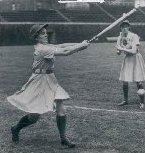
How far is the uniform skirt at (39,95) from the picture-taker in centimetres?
768

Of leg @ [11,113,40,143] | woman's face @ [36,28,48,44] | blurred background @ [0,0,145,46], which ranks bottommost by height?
blurred background @ [0,0,145,46]

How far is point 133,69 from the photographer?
38.4 feet

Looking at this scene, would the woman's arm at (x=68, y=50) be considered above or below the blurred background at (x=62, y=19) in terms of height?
above

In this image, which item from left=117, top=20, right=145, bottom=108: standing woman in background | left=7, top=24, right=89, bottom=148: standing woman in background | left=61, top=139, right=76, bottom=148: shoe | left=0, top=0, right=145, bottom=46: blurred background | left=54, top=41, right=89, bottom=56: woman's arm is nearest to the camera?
left=54, top=41, right=89, bottom=56: woman's arm

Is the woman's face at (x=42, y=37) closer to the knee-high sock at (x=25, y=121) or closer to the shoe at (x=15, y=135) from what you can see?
the knee-high sock at (x=25, y=121)

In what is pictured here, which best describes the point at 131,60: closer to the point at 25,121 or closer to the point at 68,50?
the point at 68,50

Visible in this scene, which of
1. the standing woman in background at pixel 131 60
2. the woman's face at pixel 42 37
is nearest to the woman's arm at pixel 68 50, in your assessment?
the woman's face at pixel 42 37

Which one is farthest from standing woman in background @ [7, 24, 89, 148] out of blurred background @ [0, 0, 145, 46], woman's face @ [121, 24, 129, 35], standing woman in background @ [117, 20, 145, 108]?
blurred background @ [0, 0, 145, 46]

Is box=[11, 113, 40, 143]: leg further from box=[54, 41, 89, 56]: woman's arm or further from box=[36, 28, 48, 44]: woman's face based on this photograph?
box=[36, 28, 48, 44]: woman's face

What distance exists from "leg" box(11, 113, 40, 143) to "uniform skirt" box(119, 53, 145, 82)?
440 centimetres

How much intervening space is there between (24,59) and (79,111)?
15.1 meters

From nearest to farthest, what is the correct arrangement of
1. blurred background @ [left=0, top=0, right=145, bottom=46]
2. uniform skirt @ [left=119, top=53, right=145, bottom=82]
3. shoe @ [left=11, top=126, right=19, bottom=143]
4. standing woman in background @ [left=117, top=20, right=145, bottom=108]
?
shoe @ [left=11, top=126, right=19, bottom=143] < standing woman in background @ [left=117, top=20, right=145, bottom=108] < uniform skirt @ [left=119, top=53, right=145, bottom=82] < blurred background @ [left=0, top=0, right=145, bottom=46]

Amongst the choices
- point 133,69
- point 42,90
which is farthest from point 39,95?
point 133,69

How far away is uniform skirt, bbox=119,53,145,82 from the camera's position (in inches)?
457
